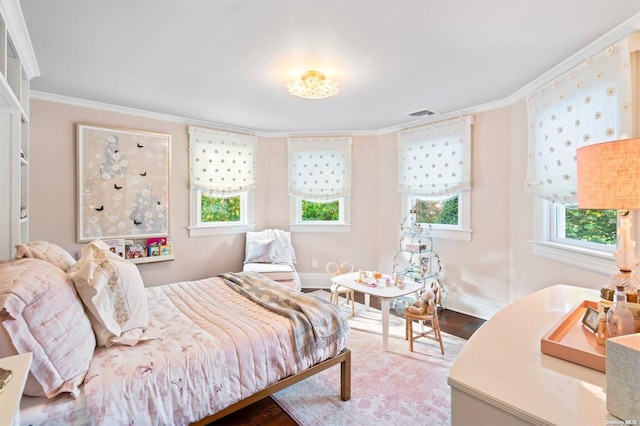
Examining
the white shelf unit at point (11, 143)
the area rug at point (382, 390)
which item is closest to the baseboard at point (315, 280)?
the area rug at point (382, 390)

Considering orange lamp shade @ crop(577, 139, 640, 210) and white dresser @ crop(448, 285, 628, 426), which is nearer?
white dresser @ crop(448, 285, 628, 426)

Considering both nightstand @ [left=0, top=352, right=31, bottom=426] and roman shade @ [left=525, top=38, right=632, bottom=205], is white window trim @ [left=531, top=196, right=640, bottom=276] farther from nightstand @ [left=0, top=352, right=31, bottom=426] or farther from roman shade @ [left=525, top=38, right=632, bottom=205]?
nightstand @ [left=0, top=352, right=31, bottom=426]

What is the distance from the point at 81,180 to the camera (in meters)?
3.23

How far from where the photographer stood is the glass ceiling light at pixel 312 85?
247 centimetres

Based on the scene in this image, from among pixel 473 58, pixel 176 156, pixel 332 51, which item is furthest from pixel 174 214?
pixel 473 58

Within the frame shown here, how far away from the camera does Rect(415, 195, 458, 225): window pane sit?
12.5ft

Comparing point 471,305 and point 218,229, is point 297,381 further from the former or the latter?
point 218,229

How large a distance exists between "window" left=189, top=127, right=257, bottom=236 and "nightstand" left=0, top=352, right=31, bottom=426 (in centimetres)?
308

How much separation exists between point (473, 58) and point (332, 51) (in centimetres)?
107

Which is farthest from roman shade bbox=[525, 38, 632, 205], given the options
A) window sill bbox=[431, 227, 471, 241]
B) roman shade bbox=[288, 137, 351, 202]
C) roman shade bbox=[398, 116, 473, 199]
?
roman shade bbox=[288, 137, 351, 202]

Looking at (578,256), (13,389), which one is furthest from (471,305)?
(13,389)

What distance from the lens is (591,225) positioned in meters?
2.44

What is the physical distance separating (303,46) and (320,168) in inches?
97.7

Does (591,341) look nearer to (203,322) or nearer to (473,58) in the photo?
(203,322)
